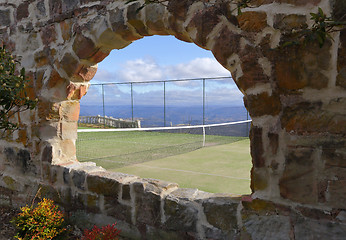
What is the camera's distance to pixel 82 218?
282cm

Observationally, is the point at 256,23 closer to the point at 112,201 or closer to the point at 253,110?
the point at 253,110

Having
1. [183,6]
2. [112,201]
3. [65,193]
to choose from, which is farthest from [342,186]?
[65,193]

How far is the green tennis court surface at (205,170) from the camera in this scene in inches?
187

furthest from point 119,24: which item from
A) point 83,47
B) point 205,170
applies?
point 205,170

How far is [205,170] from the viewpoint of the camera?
5848mm

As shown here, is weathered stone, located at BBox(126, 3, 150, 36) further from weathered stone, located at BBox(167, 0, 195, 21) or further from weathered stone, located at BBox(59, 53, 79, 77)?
weathered stone, located at BBox(59, 53, 79, 77)

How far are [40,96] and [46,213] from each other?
1265mm

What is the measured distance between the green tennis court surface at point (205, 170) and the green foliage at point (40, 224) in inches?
96.7

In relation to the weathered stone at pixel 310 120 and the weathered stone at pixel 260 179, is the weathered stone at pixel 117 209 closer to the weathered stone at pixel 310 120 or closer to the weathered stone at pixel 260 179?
the weathered stone at pixel 260 179

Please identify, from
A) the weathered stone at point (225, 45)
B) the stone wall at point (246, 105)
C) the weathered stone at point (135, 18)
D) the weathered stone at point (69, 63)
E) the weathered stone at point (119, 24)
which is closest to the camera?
the stone wall at point (246, 105)

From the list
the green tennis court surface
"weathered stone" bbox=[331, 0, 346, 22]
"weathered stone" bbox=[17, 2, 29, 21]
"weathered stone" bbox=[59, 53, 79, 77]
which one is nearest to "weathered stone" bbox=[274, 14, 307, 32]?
"weathered stone" bbox=[331, 0, 346, 22]

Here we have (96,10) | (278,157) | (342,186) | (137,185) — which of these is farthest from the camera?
(96,10)

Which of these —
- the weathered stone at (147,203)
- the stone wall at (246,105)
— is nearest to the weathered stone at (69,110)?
the stone wall at (246,105)

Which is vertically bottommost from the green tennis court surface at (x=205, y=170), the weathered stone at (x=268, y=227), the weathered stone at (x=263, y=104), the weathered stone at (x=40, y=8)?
the green tennis court surface at (x=205, y=170)
